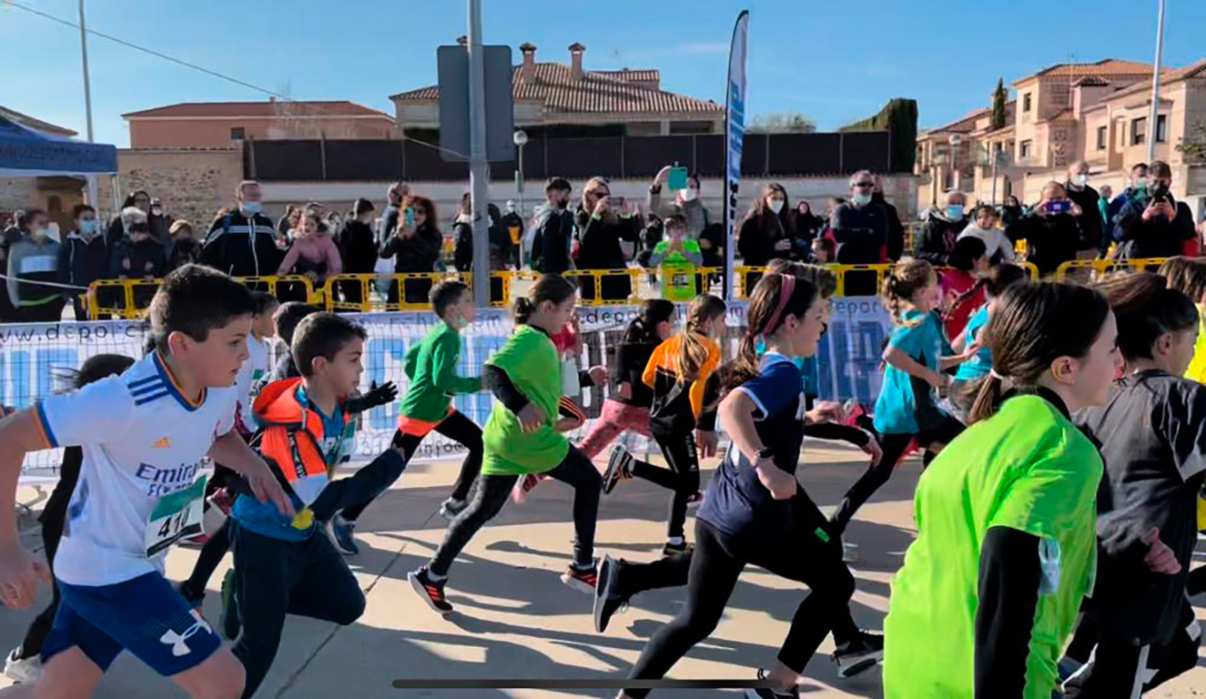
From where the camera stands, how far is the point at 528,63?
178 feet

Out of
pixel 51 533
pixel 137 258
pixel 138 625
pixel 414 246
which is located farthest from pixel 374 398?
pixel 137 258

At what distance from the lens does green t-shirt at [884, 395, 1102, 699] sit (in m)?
1.63

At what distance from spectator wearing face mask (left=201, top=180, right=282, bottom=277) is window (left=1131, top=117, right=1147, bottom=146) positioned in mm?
54623

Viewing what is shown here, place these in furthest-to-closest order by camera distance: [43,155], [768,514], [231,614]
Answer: [43,155] → [768,514] → [231,614]

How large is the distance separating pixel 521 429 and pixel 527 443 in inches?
3.0

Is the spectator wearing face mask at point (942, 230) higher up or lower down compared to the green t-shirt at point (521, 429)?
higher up

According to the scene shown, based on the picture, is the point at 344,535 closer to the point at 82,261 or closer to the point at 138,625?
the point at 138,625

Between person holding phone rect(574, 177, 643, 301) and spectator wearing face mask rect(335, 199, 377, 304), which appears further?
spectator wearing face mask rect(335, 199, 377, 304)

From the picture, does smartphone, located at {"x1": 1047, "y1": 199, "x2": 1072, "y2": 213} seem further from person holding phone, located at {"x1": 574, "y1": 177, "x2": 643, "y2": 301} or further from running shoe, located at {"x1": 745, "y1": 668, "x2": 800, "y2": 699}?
running shoe, located at {"x1": 745, "y1": 668, "x2": 800, "y2": 699}

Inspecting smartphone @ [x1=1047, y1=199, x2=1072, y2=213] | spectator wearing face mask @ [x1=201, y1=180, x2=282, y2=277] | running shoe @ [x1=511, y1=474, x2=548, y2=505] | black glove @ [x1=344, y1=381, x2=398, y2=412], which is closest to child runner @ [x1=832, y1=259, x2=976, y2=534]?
running shoe @ [x1=511, y1=474, x2=548, y2=505]

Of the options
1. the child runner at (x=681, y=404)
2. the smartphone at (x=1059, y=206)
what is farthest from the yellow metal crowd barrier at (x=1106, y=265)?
the child runner at (x=681, y=404)

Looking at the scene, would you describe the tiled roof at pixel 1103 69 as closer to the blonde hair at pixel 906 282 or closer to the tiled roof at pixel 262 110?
the tiled roof at pixel 262 110

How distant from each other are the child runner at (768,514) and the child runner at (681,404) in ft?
5.50

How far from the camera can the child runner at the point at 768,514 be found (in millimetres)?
3051
